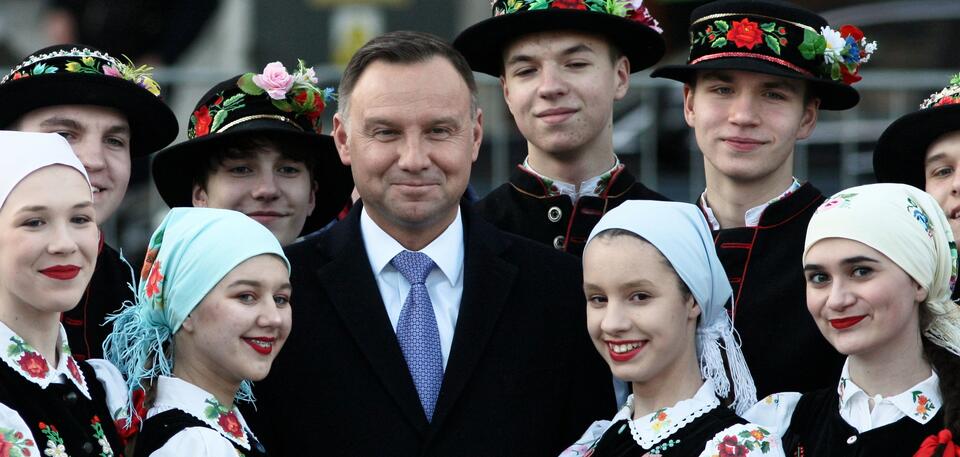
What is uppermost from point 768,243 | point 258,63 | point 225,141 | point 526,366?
point 258,63

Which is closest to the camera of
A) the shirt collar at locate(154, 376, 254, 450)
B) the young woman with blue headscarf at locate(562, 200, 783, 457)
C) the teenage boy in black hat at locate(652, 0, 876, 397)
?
the shirt collar at locate(154, 376, 254, 450)

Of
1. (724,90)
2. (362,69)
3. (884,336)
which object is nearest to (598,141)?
(724,90)

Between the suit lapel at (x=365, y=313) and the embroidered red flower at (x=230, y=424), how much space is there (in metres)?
0.40

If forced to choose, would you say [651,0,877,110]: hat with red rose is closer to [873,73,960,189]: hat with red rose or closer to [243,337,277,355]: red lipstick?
[873,73,960,189]: hat with red rose

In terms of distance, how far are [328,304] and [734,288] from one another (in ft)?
4.18

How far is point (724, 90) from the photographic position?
5.52 m

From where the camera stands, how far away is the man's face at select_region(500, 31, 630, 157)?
574 centimetres

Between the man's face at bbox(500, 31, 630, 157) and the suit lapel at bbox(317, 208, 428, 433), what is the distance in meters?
1.06

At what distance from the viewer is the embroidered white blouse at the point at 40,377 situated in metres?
4.09

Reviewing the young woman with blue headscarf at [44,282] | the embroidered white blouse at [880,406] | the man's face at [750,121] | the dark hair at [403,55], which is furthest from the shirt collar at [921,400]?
the young woman with blue headscarf at [44,282]

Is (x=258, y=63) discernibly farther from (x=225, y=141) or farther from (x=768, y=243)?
(x=768, y=243)

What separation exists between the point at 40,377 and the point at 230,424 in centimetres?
51

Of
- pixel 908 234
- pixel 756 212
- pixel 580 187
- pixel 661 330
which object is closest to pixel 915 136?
pixel 756 212

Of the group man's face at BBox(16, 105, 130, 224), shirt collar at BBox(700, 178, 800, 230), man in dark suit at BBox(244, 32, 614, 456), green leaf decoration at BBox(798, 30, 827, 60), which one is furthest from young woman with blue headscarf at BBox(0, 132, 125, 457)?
green leaf decoration at BBox(798, 30, 827, 60)
